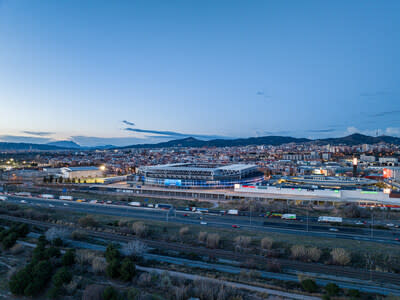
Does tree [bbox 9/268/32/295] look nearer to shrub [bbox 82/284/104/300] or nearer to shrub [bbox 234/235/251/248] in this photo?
shrub [bbox 82/284/104/300]

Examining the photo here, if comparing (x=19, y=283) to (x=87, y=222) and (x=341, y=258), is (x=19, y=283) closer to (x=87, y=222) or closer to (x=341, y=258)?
(x=87, y=222)

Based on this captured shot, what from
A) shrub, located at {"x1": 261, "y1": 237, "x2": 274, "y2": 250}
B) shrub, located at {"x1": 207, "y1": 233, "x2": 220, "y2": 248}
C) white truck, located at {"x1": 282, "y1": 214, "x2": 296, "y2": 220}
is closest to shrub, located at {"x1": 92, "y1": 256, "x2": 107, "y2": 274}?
shrub, located at {"x1": 207, "y1": 233, "x2": 220, "y2": 248}

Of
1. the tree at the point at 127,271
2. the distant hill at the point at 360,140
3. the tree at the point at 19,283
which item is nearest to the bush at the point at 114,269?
the tree at the point at 127,271

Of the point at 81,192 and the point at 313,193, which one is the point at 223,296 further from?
the point at 81,192

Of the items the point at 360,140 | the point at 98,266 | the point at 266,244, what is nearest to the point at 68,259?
the point at 98,266

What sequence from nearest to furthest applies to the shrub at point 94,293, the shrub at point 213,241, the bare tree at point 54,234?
the shrub at point 94,293 → the shrub at point 213,241 → the bare tree at point 54,234

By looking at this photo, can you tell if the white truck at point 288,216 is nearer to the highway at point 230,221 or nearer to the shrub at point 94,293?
the highway at point 230,221

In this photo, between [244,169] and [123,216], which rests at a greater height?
[244,169]

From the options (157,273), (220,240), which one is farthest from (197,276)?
(220,240)
